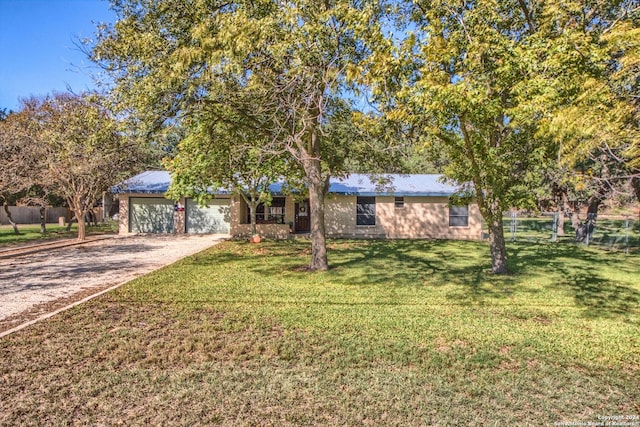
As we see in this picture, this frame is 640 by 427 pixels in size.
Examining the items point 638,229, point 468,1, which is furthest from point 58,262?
point 638,229

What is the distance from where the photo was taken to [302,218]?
22188 millimetres

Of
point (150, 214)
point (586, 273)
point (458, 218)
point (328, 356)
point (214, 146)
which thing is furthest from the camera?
point (150, 214)

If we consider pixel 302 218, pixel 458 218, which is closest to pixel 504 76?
pixel 458 218

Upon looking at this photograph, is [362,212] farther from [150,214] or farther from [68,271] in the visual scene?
[68,271]

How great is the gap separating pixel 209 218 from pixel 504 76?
59.8 ft

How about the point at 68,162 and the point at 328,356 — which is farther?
the point at 68,162

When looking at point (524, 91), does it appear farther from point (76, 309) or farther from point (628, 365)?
point (76, 309)

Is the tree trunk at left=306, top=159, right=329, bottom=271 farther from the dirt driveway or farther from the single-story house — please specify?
the single-story house

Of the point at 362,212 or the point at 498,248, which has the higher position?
the point at 362,212

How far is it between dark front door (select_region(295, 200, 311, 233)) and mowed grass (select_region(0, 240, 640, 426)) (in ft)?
43.8

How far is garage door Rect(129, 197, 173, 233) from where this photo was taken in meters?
21.6

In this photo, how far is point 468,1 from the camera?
755cm

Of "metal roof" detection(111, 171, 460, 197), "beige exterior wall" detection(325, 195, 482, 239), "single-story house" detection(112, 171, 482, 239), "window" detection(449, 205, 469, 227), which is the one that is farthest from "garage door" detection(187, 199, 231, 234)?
"window" detection(449, 205, 469, 227)

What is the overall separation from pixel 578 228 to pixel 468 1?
1759 centimetres
